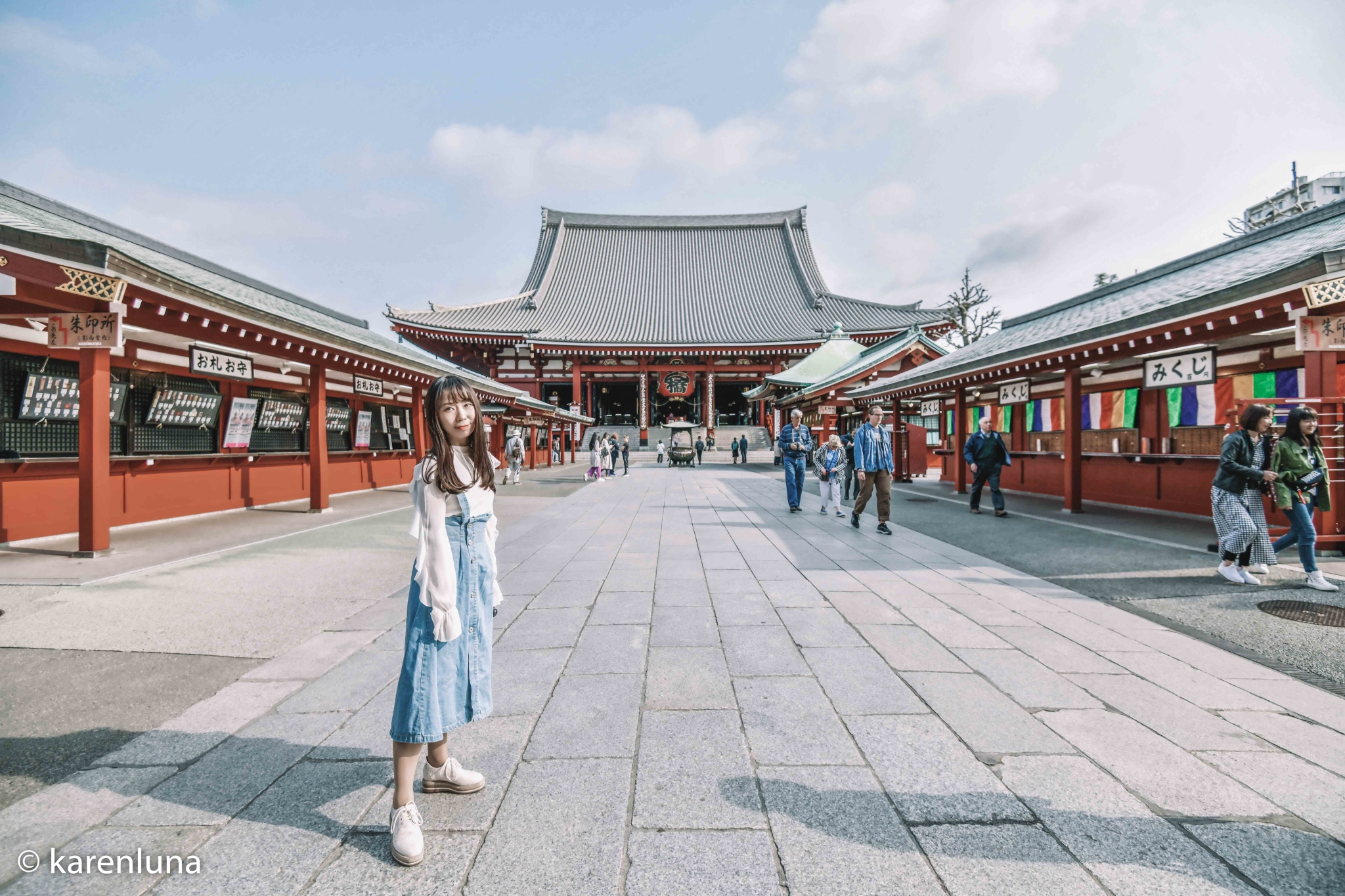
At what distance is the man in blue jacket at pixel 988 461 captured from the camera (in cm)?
819

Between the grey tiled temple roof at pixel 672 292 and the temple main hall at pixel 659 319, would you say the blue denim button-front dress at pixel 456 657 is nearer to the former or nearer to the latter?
the temple main hall at pixel 659 319

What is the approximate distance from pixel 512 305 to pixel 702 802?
97.8 feet

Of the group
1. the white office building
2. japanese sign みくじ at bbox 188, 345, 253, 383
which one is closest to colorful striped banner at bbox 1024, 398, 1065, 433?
japanese sign みくじ at bbox 188, 345, 253, 383

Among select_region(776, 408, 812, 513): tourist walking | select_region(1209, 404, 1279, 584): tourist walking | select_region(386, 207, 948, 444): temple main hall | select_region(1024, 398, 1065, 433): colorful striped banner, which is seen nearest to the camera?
select_region(1209, 404, 1279, 584): tourist walking

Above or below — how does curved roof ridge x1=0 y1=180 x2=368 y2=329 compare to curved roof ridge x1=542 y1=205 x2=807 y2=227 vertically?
below

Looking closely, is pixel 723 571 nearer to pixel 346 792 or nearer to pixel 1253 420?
pixel 346 792

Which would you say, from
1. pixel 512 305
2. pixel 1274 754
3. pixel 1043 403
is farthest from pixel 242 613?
pixel 512 305

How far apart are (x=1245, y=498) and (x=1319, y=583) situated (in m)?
0.74

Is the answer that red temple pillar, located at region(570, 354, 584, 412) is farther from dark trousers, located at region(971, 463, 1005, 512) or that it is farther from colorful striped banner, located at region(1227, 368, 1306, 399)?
colorful striped banner, located at region(1227, 368, 1306, 399)

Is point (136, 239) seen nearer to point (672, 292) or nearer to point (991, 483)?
point (991, 483)

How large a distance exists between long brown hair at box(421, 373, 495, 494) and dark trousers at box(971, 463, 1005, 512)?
817cm

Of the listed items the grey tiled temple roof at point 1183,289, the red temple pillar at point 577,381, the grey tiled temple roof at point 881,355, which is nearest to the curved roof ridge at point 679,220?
the red temple pillar at point 577,381

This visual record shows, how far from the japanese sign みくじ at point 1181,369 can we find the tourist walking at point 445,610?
29.4 ft

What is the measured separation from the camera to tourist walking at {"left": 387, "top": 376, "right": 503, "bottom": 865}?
171cm
